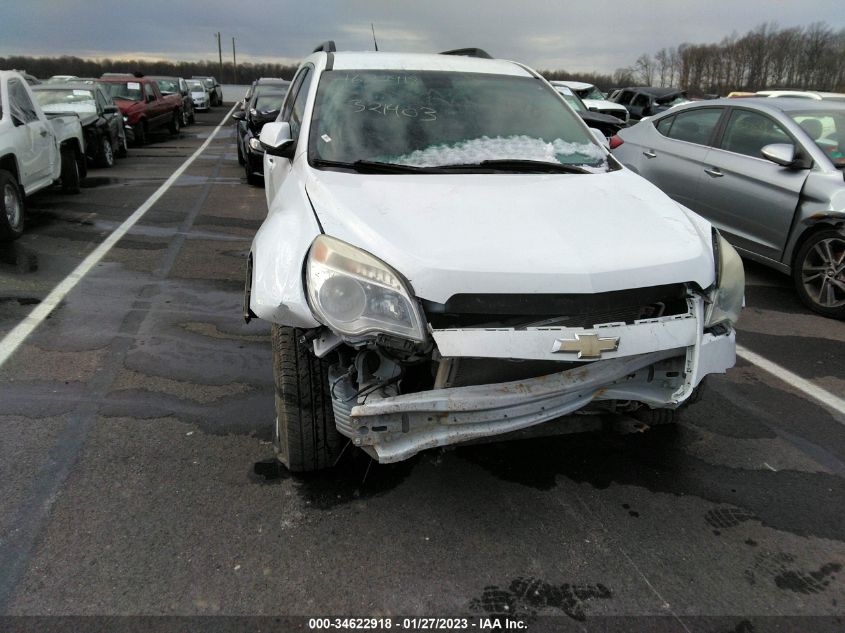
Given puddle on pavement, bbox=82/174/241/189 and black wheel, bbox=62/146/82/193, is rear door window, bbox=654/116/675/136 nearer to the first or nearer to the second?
puddle on pavement, bbox=82/174/241/189

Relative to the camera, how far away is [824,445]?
11.4 ft

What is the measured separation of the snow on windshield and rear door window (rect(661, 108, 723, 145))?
12.0 feet

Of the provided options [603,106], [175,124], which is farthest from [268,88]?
[603,106]

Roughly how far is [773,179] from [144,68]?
72463mm

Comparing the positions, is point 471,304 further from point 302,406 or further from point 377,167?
point 377,167

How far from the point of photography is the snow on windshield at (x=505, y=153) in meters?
3.45

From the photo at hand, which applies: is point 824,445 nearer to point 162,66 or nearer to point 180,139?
point 180,139

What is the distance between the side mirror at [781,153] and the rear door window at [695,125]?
1220 millimetres

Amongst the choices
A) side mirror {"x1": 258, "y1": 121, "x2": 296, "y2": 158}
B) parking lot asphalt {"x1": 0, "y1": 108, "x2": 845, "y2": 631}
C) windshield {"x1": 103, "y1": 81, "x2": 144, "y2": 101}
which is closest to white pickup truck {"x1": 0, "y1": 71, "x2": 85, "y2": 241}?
parking lot asphalt {"x1": 0, "y1": 108, "x2": 845, "y2": 631}

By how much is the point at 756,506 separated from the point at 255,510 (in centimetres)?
227

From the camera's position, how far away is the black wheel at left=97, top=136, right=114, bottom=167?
1290cm

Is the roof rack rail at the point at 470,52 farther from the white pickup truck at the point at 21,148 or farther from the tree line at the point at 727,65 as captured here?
the tree line at the point at 727,65

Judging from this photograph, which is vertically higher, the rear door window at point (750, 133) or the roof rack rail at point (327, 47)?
the roof rack rail at point (327, 47)

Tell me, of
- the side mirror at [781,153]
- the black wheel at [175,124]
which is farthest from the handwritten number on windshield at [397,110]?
the black wheel at [175,124]
